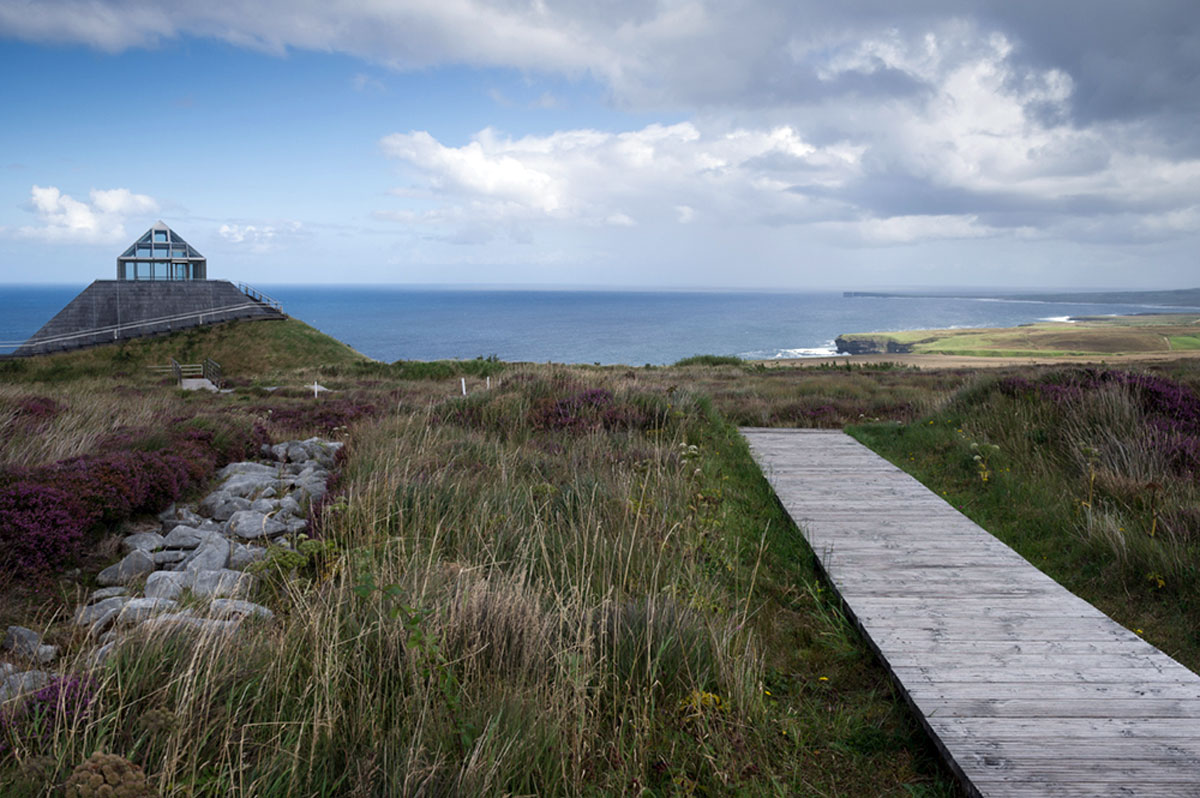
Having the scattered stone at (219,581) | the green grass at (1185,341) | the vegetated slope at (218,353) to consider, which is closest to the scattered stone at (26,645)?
the scattered stone at (219,581)

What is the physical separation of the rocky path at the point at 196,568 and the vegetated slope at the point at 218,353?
127 ft

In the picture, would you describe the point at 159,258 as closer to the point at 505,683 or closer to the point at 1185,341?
the point at 505,683

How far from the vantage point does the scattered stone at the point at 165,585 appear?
352 cm

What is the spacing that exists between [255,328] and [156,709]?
51392 mm

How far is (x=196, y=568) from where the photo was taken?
3.82m

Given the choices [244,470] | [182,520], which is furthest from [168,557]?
[244,470]

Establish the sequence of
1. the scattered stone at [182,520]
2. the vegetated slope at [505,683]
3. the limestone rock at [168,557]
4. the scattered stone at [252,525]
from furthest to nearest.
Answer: the scattered stone at [182,520], the scattered stone at [252,525], the limestone rock at [168,557], the vegetated slope at [505,683]

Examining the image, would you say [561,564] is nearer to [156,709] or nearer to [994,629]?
[156,709]

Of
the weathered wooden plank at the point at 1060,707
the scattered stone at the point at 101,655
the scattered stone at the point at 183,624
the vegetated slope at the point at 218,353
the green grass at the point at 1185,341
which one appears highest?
the green grass at the point at 1185,341

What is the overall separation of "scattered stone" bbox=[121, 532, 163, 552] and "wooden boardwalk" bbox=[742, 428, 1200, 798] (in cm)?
442

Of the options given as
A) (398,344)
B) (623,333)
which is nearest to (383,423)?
(398,344)

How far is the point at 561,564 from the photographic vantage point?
401 centimetres

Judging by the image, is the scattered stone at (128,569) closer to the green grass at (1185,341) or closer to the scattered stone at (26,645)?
the scattered stone at (26,645)

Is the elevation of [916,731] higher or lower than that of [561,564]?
lower
